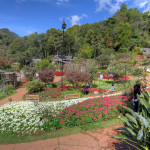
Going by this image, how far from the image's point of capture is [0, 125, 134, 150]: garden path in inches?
167

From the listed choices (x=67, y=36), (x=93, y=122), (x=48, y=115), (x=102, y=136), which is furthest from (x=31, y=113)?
(x=67, y=36)

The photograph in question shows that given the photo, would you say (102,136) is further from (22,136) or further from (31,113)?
(31,113)

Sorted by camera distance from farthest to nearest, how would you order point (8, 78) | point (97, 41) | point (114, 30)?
point (114, 30)
point (97, 41)
point (8, 78)

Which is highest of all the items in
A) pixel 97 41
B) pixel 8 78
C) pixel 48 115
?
pixel 97 41

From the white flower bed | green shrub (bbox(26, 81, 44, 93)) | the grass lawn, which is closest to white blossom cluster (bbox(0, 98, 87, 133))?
the white flower bed

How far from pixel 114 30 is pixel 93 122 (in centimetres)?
5456

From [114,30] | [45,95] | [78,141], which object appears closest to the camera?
[78,141]

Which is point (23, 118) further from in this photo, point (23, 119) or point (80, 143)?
point (80, 143)

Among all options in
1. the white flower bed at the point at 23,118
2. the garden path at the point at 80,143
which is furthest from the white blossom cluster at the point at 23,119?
the garden path at the point at 80,143

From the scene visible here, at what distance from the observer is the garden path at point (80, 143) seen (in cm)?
425

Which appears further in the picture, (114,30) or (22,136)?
(114,30)

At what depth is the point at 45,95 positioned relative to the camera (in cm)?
1244

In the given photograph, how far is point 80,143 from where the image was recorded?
177 inches

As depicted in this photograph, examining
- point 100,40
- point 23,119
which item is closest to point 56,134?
point 23,119
